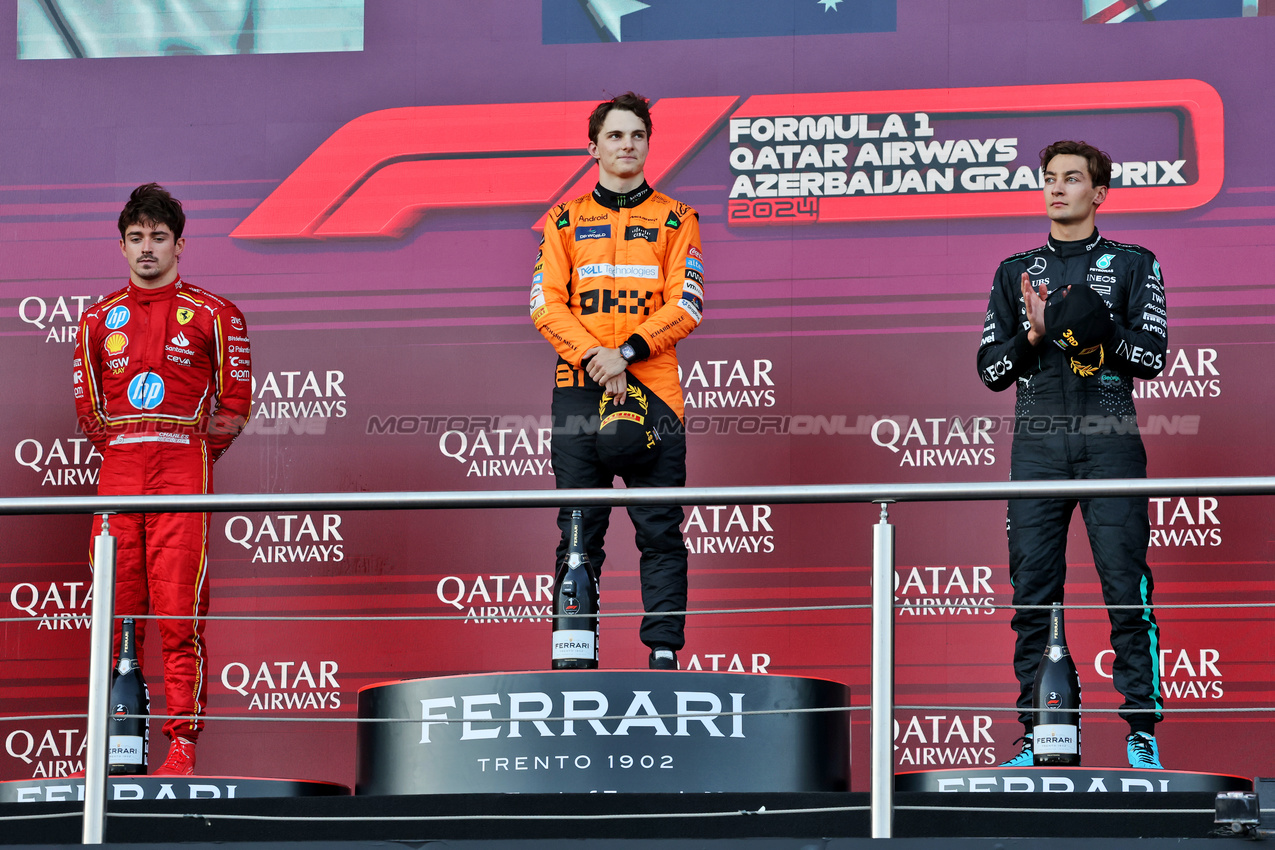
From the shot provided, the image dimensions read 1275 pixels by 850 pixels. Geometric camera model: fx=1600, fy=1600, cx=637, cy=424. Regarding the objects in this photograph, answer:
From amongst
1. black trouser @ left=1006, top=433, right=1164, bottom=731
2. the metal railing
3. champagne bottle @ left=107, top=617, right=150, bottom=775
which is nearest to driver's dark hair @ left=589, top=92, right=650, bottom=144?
black trouser @ left=1006, top=433, right=1164, bottom=731

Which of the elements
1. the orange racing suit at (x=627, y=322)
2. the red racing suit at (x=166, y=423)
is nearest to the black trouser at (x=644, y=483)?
the orange racing suit at (x=627, y=322)

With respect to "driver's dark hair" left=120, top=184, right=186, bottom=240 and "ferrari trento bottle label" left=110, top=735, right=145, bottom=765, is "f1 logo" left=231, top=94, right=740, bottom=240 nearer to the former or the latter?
"driver's dark hair" left=120, top=184, right=186, bottom=240

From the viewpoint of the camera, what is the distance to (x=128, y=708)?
307 cm

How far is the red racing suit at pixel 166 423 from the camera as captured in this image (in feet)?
11.7

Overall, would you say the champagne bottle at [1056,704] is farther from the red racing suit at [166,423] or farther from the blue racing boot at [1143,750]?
the red racing suit at [166,423]

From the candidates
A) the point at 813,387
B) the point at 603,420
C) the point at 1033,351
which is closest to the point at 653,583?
the point at 603,420

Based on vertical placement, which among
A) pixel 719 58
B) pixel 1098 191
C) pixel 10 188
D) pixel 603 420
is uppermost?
pixel 719 58

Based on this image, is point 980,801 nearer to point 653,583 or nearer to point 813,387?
point 653,583

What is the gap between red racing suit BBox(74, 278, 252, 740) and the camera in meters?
3.58

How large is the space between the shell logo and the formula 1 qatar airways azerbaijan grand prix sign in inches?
38.6

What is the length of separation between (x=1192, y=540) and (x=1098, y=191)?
120 centimetres

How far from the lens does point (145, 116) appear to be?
4766 mm

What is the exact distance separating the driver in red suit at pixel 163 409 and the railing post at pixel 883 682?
5.98 ft

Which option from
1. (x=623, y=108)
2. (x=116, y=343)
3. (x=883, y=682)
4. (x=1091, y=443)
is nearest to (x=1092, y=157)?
(x=1091, y=443)
